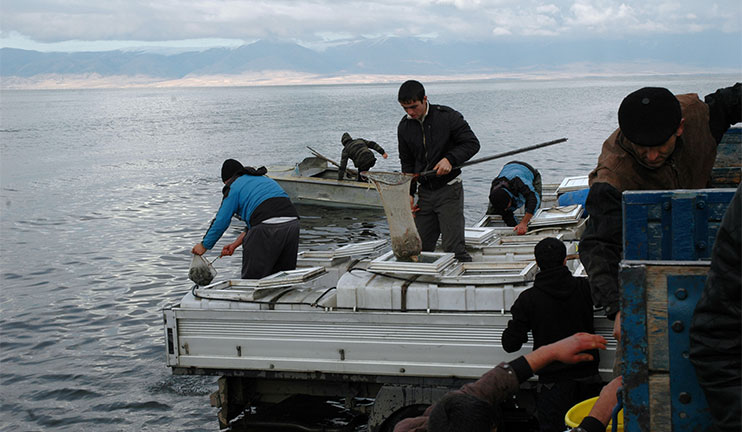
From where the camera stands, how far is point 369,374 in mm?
5863

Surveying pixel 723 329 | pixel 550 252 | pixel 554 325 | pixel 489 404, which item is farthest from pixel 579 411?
pixel 723 329

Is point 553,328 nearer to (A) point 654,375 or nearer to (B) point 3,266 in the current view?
(A) point 654,375

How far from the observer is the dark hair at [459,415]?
4.29m

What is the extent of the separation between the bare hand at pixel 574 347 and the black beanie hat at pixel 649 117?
61.3 inches

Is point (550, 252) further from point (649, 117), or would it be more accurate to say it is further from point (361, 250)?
point (361, 250)

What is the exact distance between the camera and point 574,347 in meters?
5.05

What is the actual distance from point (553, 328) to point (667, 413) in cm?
236

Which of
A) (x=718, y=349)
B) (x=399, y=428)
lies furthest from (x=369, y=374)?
(x=718, y=349)

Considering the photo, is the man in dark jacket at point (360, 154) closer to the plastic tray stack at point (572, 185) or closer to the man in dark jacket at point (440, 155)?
the plastic tray stack at point (572, 185)

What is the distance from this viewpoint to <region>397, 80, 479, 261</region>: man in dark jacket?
25.1 ft

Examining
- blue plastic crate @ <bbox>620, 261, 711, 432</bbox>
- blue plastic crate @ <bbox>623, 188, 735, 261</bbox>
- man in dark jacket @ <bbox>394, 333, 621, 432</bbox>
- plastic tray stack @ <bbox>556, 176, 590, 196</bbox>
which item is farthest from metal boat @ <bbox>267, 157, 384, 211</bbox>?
blue plastic crate @ <bbox>620, 261, 711, 432</bbox>

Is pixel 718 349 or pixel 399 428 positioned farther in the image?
pixel 399 428

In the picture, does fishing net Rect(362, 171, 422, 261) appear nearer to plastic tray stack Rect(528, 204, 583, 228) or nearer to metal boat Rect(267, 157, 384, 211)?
plastic tray stack Rect(528, 204, 583, 228)

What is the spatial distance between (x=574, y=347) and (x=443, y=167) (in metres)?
2.83
